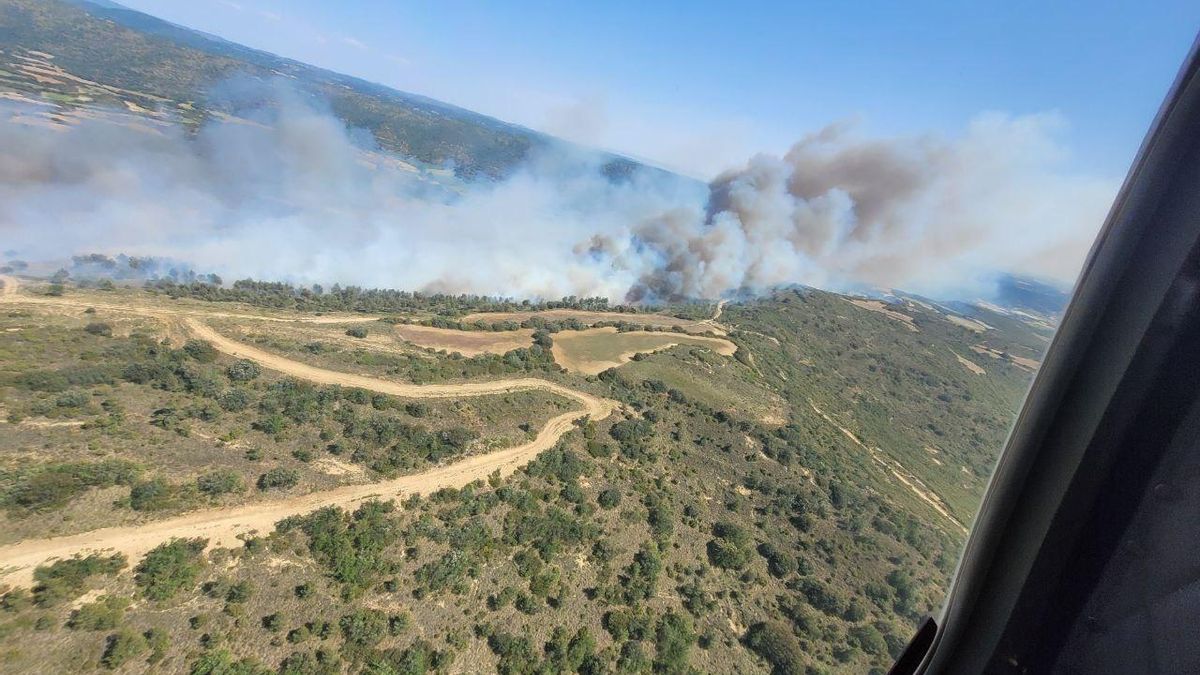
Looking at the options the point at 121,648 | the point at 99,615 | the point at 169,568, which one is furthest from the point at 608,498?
the point at 99,615

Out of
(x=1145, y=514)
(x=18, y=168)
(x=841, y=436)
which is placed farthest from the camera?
(x=18, y=168)

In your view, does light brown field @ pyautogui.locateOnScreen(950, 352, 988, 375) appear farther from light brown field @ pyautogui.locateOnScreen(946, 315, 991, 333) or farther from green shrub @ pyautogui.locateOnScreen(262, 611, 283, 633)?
green shrub @ pyautogui.locateOnScreen(262, 611, 283, 633)

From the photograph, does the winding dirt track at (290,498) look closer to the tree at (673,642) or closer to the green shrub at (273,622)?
the green shrub at (273,622)

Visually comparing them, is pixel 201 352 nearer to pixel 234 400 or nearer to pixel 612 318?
pixel 234 400

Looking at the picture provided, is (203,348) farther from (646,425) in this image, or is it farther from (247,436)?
(646,425)

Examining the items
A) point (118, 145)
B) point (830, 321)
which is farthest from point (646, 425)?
point (118, 145)

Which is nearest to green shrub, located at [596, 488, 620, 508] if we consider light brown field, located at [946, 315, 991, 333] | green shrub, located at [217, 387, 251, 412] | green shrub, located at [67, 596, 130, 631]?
green shrub, located at [67, 596, 130, 631]

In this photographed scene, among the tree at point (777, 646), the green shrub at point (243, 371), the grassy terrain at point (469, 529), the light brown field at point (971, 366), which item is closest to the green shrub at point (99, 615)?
the grassy terrain at point (469, 529)
